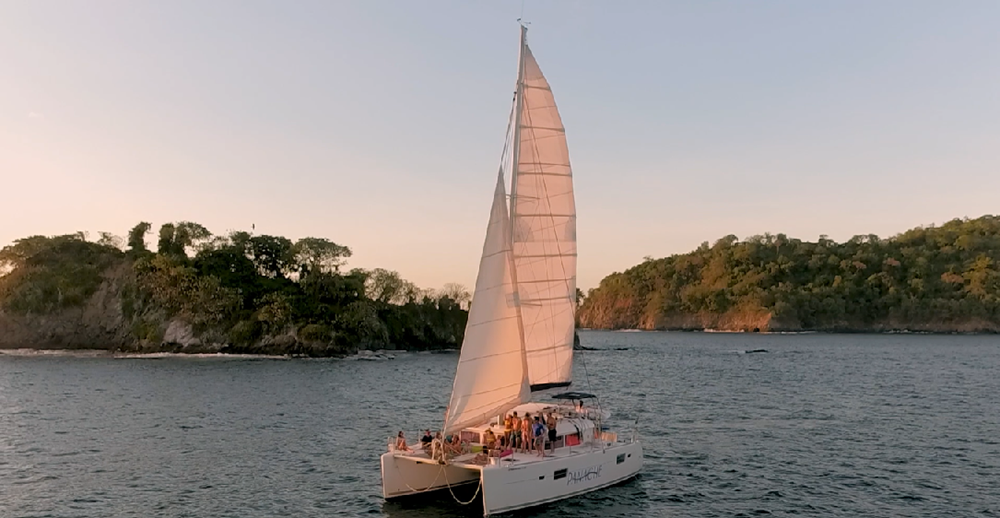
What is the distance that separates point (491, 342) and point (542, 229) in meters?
4.92

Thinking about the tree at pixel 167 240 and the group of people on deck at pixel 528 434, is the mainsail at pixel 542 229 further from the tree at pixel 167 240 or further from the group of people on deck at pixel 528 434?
the tree at pixel 167 240

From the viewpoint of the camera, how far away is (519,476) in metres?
22.8

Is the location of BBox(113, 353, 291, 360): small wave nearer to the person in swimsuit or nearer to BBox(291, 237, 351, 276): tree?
BBox(291, 237, 351, 276): tree

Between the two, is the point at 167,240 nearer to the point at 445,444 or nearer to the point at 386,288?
the point at 386,288

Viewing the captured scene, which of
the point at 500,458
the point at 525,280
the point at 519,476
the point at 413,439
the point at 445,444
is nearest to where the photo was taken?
the point at 519,476

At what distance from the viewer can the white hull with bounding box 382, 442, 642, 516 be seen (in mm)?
22516

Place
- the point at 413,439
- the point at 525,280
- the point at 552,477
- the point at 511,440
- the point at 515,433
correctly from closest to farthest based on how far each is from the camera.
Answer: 1. the point at 552,477
2. the point at 511,440
3. the point at 515,433
4. the point at 525,280
5. the point at 413,439

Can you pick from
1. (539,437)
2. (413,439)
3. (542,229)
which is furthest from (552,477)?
(413,439)

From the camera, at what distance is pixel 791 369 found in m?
85.4

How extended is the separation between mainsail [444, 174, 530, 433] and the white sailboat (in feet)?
0.11

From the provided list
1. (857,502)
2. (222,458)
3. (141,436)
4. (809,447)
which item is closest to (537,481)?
(857,502)

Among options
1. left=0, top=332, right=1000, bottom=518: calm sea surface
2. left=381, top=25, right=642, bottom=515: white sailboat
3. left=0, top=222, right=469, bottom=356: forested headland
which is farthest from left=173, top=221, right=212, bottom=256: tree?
left=381, top=25, right=642, bottom=515: white sailboat

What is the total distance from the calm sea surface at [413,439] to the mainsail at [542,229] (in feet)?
18.7

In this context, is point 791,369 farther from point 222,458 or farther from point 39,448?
point 39,448
